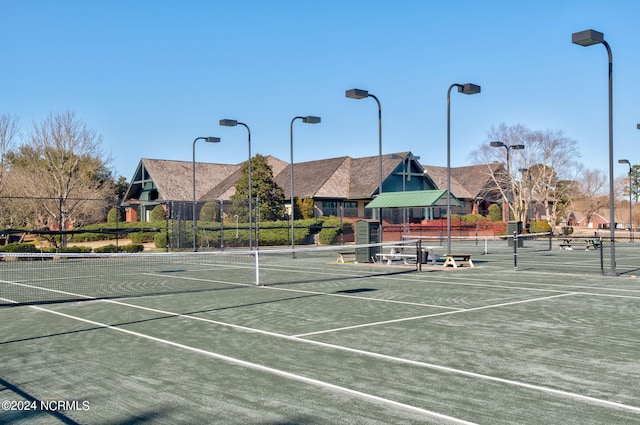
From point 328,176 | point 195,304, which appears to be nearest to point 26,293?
point 195,304

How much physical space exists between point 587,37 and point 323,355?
1397 centimetres

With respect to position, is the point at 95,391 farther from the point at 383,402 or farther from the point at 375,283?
the point at 375,283

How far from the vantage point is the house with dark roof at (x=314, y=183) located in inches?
2313

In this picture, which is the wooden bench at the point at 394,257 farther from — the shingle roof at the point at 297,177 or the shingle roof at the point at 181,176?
the shingle roof at the point at 181,176

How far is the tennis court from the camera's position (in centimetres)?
626

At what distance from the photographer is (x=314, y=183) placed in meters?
59.5

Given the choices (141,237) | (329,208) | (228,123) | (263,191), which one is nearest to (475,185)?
(329,208)

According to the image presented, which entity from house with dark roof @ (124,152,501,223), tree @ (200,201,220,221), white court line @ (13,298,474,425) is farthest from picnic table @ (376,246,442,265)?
house with dark roof @ (124,152,501,223)

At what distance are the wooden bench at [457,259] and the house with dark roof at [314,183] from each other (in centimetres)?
3090

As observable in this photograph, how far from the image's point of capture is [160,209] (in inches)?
2217

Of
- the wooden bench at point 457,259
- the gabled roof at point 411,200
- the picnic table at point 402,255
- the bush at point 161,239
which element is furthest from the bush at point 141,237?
the wooden bench at point 457,259

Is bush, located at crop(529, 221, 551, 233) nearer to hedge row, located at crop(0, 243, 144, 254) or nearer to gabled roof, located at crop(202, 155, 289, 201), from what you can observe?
gabled roof, located at crop(202, 155, 289, 201)

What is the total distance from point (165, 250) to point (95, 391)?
33.1m

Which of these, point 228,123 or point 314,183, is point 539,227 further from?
point 228,123
